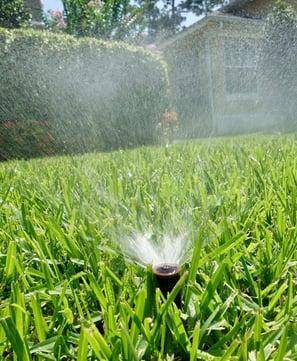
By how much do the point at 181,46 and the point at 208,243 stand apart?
53.6 feet

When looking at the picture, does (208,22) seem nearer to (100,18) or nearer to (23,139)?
(100,18)

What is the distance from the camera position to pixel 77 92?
8.45 meters

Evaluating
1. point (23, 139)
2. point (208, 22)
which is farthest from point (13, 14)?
point (23, 139)

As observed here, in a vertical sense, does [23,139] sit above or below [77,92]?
below

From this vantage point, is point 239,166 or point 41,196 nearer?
point 41,196

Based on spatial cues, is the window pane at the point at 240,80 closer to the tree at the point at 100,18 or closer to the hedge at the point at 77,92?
the tree at the point at 100,18

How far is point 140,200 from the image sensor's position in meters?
1.11

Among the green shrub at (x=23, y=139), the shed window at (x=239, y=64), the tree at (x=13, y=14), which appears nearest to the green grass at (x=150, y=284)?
the green shrub at (x=23, y=139)

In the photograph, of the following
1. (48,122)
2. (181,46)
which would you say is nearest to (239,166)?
(48,122)

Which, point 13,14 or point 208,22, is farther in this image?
point 13,14

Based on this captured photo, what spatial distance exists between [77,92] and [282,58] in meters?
7.34

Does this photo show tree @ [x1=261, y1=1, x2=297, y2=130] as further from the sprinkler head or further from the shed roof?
the sprinkler head

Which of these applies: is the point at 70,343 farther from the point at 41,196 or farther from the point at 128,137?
the point at 128,137

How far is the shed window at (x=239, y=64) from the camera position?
1567 centimetres
